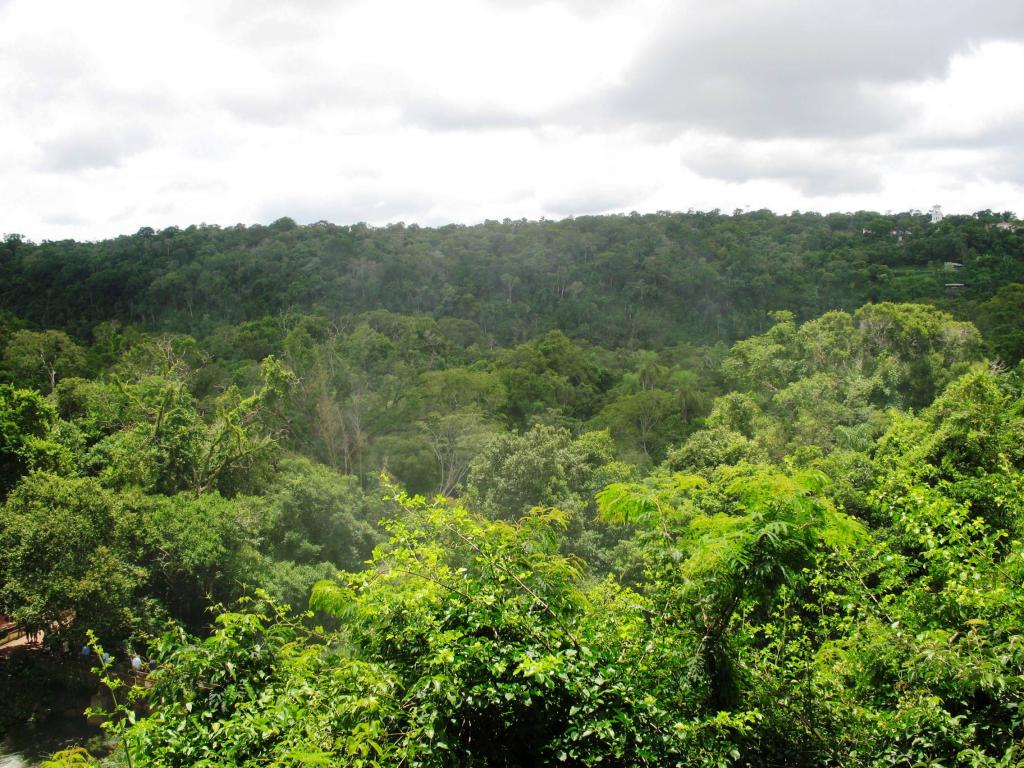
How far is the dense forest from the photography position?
3770 millimetres

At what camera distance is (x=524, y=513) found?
15.6m

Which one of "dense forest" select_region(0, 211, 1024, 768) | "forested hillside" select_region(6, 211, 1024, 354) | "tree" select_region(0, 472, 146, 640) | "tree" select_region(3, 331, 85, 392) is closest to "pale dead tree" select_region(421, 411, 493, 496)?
"dense forest" select_region(0, 211, 1024, 768)

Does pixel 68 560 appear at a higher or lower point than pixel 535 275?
lower

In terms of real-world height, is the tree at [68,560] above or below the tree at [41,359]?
below

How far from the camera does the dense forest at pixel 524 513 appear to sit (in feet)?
12.4

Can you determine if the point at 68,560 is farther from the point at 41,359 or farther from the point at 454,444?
the point at 41,359

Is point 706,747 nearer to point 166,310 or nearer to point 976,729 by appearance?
point 976,729

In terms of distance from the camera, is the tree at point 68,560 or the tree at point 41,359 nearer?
the tree at point 68,560

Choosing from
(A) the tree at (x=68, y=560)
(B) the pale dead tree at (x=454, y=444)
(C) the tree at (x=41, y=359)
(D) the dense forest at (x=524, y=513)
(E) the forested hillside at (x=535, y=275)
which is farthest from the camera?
(E) the forested hillside at (x=535, y=275)

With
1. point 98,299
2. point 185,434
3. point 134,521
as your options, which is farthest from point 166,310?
point 134,521

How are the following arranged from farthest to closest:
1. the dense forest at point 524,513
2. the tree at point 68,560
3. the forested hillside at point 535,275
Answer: the forested hillside at point 535,275
the tree at point 68,560
the dense forest at point 524,513

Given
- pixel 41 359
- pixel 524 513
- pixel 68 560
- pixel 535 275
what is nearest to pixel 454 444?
pixel 524 513

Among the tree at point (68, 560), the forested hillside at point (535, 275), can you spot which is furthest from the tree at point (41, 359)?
the forested hillside at point (535, 275)

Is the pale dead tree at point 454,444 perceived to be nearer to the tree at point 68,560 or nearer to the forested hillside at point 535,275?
the tree at point 68,560
